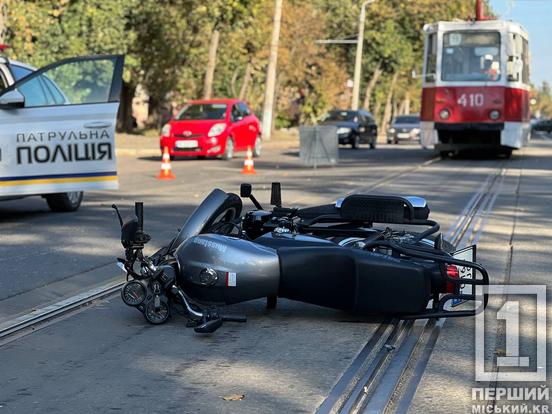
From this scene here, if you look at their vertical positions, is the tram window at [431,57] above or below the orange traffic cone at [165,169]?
above

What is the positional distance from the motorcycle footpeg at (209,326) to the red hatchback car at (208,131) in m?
21.9

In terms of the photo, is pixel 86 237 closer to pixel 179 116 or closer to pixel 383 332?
pixel 383 332

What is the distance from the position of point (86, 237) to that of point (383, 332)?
5.48 m

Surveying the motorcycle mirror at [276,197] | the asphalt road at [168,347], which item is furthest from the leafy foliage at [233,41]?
the motorcycle mirror at [276,197]

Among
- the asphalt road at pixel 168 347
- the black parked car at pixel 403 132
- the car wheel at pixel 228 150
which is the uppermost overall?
the asphalt road at pixel 168 347

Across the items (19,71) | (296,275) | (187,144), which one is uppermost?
(19,71)

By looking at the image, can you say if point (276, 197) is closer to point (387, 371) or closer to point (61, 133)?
point (387, 371)

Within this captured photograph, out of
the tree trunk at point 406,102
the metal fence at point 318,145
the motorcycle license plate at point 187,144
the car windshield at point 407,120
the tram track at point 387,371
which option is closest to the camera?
the tram track at point 387,371

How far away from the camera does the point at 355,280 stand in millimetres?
6684

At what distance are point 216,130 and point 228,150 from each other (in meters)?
0.72

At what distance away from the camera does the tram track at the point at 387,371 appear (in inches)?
207

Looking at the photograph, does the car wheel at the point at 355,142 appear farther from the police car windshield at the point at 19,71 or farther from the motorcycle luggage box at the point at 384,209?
the motorcycle luggage box at the point at 384,209

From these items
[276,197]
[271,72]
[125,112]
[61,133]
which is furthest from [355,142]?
[276,197]

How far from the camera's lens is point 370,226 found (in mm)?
7941
